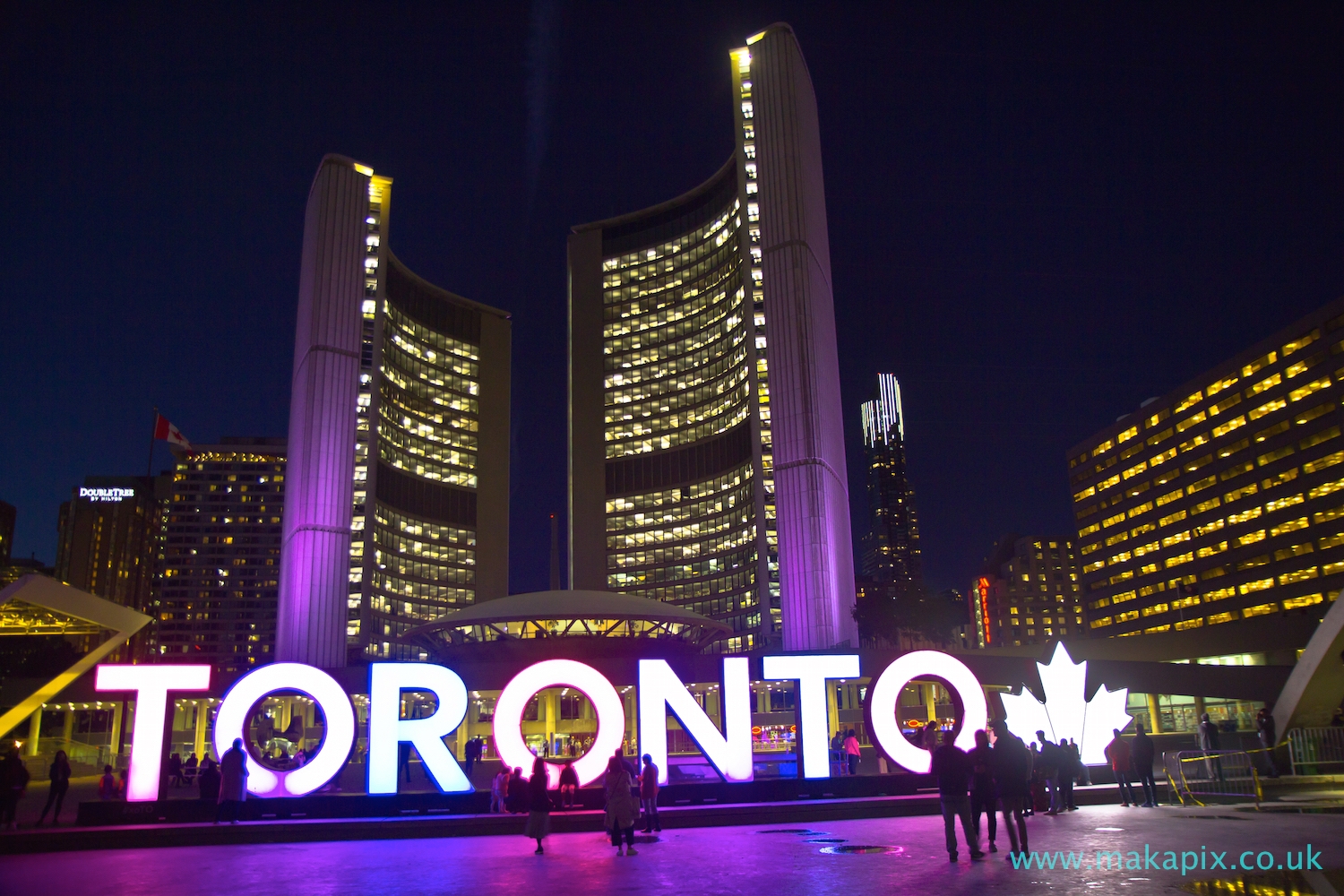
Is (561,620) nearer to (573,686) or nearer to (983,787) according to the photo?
(573,686)

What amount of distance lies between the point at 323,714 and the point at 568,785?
20.0ft

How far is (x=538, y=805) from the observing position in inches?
689

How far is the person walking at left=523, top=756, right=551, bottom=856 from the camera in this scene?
17344 mm

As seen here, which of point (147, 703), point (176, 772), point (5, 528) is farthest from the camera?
point (5, 528)

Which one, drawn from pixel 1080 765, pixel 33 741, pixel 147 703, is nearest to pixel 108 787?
pixel 147 703

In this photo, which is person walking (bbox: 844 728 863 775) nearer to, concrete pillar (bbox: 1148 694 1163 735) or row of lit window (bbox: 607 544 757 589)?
concrete pillar (bbox: 1148 694 1163 735)

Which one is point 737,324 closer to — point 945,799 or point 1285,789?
point 1285,789

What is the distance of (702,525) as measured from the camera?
136375 mm

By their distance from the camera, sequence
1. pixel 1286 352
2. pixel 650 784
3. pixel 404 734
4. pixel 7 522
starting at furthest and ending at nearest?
pixel 7 522, pixel 1286 352, pixel 404 734, pixel 650 784

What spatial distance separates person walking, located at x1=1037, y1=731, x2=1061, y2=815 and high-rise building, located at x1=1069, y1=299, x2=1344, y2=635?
9166 cm

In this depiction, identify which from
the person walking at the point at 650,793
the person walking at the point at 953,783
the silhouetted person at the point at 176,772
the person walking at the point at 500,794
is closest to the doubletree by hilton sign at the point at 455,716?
the person walking at the point at 500,794

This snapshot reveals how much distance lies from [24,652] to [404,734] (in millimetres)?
97213

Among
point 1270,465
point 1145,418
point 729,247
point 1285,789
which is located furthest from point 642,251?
point 1285,789

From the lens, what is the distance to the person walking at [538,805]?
56.9ft
